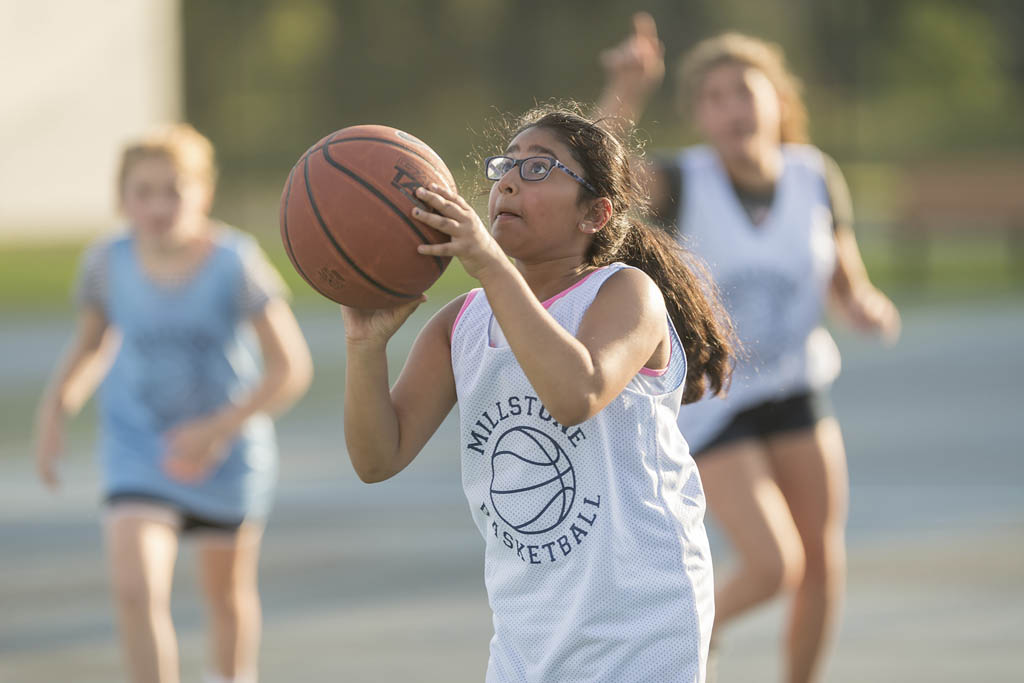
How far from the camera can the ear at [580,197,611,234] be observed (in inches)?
133

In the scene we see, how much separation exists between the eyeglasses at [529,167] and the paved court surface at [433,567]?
10.8ft

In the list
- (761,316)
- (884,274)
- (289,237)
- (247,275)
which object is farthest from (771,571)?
(884,274)

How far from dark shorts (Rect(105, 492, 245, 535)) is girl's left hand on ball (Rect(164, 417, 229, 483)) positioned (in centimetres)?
10

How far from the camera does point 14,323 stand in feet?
65.9

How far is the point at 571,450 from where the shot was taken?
10.8ft

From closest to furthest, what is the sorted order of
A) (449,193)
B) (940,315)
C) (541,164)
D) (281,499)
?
(449,193) < (541,164) < (281,499) < (940,315)

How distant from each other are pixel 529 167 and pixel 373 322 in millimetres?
437

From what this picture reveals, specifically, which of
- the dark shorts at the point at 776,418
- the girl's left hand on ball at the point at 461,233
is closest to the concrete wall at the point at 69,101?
the dark shorts at the point at 776,418

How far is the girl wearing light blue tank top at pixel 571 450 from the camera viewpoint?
3.26 m

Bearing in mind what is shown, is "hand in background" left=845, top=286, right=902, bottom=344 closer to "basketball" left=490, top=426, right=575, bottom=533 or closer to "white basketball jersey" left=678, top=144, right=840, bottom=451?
"white basketball jersey" left=678, top=144, right=840, bottom=451

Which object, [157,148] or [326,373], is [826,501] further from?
[326,373]

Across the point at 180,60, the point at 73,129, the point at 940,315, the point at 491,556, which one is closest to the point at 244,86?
the point at 180,60

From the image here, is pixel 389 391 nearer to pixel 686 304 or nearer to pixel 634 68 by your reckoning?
pixel 686 304

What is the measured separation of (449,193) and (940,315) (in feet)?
56.2
